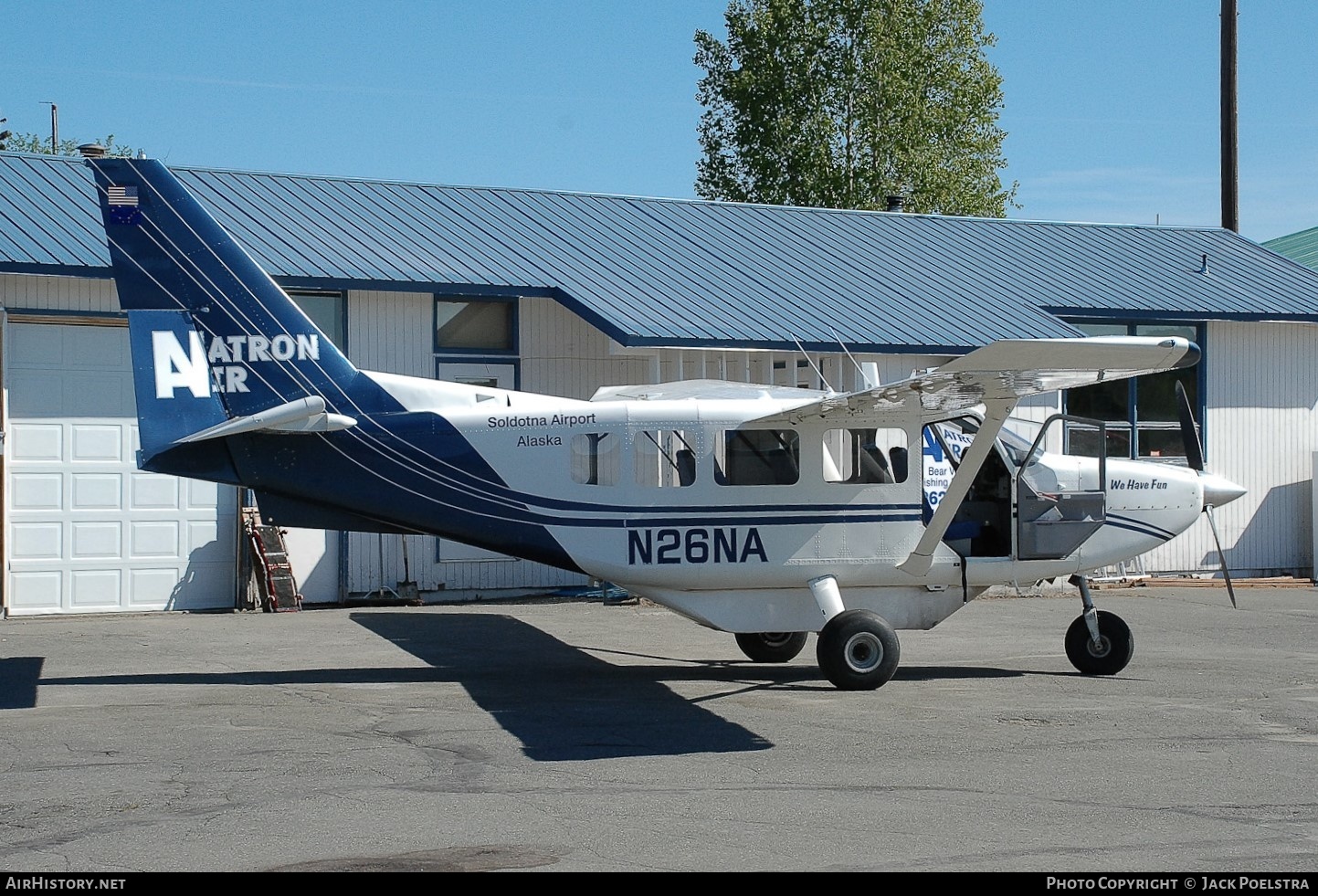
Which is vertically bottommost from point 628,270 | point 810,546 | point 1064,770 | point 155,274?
point 1064,770

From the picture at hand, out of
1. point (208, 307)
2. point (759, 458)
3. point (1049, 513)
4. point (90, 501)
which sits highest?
point (208, 307)

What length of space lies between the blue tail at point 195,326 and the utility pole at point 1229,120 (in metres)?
25.1

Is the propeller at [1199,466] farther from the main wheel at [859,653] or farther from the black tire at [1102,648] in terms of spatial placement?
the main wheel at [859,653]

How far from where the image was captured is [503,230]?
20.6 m

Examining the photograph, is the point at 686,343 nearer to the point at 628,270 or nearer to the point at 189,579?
the point at 628,270

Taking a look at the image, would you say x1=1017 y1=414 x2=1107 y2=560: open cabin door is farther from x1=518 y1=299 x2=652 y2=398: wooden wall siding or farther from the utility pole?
the utility pole

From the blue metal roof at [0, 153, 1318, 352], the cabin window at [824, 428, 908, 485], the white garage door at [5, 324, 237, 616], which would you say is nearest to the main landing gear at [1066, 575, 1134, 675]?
the cabin window at [824, 428, 908, 485]

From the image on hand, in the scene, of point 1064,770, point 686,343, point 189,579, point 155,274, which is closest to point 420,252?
point 686,343

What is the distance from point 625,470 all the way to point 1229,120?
24.6 meters

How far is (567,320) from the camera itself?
19781 mm

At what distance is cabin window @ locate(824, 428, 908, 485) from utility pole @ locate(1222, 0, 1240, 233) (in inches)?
879

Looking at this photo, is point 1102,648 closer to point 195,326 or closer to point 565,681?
point 565,681

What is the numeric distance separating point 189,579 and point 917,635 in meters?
9.00

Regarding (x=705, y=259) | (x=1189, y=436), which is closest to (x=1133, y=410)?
(x=705, y=259)
